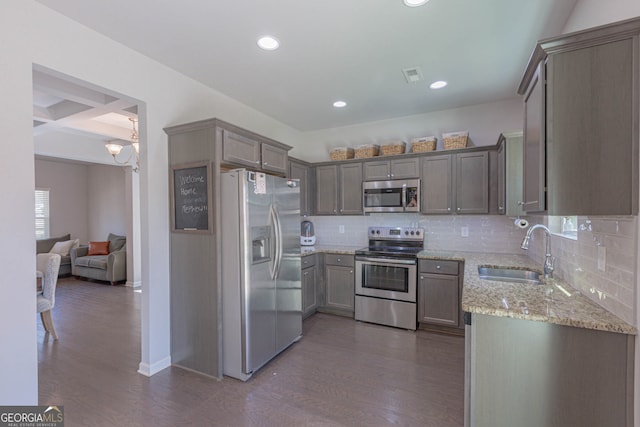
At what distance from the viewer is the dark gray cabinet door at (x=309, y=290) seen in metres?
3.86

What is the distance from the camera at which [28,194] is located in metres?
1.95

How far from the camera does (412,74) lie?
297 centimetres

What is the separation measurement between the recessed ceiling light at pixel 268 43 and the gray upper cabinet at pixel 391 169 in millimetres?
2181

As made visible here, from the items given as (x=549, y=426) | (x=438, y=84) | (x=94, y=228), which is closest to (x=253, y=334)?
(x=549, y=426)

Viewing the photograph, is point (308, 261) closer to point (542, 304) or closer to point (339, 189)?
point (339, 189)

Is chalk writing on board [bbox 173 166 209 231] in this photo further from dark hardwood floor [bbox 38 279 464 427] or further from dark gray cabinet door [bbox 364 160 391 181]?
dark gray cabinet door [bbox 364 160 391 181]

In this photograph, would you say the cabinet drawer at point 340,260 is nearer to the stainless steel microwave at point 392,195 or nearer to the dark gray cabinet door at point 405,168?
the stainless steel microwave at point 392,195

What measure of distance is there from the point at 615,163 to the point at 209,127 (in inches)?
106

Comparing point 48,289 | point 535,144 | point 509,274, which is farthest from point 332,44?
point 48,289

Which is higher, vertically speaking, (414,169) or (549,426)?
(414,169)

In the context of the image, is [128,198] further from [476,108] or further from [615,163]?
[615,163]

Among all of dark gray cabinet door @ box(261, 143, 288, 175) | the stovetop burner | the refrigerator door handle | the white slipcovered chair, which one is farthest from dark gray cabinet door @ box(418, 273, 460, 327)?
the white slipcovered chair

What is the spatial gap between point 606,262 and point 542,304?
39cm

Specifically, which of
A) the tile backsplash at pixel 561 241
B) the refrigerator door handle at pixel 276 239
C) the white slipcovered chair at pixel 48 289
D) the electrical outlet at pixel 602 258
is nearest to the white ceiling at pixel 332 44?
the refrigerator door handle at pixel 276 239
